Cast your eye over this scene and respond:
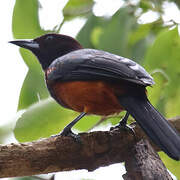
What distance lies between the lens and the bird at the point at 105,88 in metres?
2.55

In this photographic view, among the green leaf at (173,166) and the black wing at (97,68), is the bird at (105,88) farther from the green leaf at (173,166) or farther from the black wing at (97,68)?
the green leaf at (173,166)

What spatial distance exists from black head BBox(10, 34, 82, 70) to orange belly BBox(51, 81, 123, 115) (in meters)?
0.67

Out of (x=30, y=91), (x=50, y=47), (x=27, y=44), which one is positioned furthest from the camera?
(x=50, y=47)

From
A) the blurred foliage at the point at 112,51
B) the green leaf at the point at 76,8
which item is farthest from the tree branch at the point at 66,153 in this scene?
the green leaf at the point at 76,8

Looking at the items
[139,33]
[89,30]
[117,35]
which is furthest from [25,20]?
[139,33]

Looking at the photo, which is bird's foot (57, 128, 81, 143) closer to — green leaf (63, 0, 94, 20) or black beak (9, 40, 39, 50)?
black beak (9, 40, 39, 50)

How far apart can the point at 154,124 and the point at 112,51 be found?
743 mm

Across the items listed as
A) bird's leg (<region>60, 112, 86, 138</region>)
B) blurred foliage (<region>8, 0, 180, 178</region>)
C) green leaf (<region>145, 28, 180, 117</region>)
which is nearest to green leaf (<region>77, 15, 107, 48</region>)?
blurred foliage (<region>8, 0, 180, 178</region>)

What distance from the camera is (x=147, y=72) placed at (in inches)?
112

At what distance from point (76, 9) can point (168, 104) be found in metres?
1.27

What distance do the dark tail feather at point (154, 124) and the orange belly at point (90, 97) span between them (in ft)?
0.35

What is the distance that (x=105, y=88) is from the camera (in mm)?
Result: 2828

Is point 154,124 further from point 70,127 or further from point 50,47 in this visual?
point 50,47

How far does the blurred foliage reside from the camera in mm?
2635
